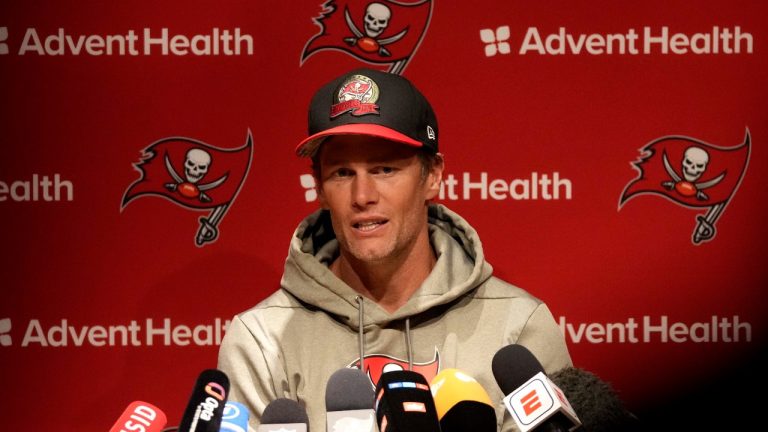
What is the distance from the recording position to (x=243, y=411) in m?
1.16

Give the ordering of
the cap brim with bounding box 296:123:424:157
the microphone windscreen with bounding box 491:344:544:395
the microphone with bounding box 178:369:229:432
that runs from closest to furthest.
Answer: the microphone with bounding box 178:369:229:432 → the microphone windscreen with bounding box 491:344:544:395 → the cap brim with bounding box 296:123:424:157

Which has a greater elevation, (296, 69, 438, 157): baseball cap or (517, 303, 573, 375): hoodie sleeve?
(296, 69, 438, 157): baseball cap

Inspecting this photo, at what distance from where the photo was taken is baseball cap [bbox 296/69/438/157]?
1.84 metres

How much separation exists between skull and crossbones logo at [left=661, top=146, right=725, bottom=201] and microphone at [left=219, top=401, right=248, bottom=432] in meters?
1.56

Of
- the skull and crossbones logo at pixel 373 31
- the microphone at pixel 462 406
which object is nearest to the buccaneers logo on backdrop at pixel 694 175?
the skull and crossbones logo at pixel 373 31

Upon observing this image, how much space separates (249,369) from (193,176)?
685mm

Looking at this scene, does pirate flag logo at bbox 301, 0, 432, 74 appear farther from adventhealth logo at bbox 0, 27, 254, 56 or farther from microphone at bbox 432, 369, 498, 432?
microphone at bbox 432, 369, 498, 432

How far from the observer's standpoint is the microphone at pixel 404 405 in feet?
3.34

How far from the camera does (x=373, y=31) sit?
2402 mm

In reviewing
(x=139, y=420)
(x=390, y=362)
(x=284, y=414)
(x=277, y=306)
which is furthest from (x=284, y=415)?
(x=277, y=306)

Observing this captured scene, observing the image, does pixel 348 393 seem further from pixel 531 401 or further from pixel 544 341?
pixel 544 341

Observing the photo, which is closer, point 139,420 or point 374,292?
point 139,420

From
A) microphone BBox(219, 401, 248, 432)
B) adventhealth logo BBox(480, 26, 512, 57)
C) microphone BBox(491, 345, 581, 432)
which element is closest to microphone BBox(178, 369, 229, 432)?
microphone BBox(219, 401, 248, 432)

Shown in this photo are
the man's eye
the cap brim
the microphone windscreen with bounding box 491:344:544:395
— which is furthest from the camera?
the man's eye
